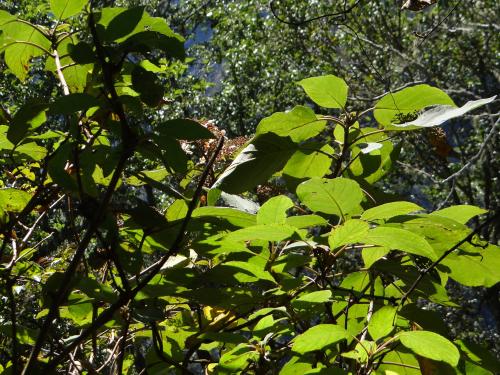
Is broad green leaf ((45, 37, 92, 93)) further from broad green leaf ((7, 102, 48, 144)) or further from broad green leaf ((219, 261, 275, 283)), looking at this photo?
broad green leaf ((219, 261, 275, 283))

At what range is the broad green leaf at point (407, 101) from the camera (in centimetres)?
80

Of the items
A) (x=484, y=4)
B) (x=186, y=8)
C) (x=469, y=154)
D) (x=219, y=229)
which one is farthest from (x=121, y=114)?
(x=186, y=8)

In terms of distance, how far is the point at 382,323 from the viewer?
2.22 feet

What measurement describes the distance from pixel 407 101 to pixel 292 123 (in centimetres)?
16

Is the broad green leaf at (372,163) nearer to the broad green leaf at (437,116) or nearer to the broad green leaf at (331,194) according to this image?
the broad green leaf at (437,116)

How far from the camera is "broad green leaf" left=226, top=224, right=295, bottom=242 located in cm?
67

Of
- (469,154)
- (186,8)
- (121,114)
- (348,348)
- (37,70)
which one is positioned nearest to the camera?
(121,114)

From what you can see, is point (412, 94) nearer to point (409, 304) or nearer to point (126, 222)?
point (409, 304)

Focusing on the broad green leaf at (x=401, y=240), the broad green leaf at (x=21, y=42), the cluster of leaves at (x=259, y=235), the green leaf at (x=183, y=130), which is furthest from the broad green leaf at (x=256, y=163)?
the broad green leaf at (x=21, y=42)

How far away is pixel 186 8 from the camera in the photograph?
1470cm

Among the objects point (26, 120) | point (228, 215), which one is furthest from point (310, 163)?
point (26, 120)

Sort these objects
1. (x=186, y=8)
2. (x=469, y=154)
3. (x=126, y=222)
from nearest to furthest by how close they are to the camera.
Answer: (x=126, y=222), (x=469, y=154), (x=186, y=8)

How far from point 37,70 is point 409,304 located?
35.8 feet

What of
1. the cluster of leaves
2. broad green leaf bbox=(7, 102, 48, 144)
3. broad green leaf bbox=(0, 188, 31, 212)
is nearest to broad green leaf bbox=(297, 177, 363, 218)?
the cluster of leaves
